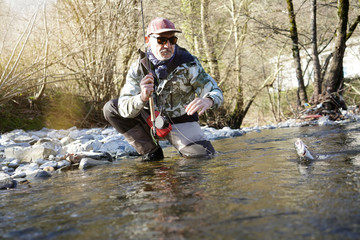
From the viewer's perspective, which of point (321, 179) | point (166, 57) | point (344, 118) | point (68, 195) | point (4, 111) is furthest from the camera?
point (344, 118)

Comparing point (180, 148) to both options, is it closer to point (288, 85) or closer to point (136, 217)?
point (136, 217)

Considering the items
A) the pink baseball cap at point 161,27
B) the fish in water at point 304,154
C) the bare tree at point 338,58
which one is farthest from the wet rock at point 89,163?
the bare tree at point 338,58

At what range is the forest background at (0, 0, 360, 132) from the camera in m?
6.33

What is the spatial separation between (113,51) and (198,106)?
577 centimetres

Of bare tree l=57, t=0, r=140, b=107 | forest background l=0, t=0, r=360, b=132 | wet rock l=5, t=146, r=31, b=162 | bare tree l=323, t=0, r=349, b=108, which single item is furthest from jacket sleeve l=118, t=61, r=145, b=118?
bare tree l=323, t=0, r=349, b=108

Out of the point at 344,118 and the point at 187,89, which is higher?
the point at 187,89

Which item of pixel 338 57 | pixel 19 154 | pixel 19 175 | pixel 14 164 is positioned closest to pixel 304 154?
pixel 19 175

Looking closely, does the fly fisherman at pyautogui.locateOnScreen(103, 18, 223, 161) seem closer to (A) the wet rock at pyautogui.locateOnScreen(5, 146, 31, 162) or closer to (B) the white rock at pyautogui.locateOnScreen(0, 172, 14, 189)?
(B) the white rock at pyautogui.locateOnScreen(0, 172, 14, 189)

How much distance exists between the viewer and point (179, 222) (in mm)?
1543

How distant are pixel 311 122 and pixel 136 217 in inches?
326

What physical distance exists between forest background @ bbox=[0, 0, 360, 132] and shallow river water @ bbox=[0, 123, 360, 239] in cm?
200

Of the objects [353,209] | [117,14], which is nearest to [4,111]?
[117,14]

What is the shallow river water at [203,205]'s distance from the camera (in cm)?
140

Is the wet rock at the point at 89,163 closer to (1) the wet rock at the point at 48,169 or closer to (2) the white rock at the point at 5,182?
(1) the wet rock at the point at 48,169
